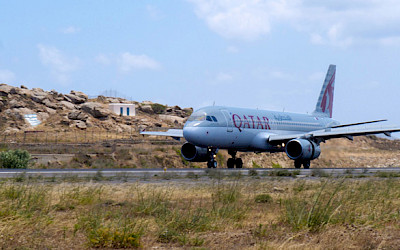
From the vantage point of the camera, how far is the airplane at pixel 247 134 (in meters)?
33.2

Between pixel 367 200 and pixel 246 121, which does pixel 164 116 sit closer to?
pixel 246 121

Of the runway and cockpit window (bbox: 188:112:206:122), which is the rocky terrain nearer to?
cockpit window (bbox: 188:112:206:122)

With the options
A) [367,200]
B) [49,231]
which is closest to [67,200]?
[49,231]

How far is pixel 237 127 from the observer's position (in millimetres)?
35062

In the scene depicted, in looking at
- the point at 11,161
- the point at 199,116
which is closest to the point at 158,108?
the point at 11,161

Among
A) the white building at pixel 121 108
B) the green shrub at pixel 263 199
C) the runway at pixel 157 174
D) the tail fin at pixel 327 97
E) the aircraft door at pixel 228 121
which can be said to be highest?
the white building at pixel 121 108

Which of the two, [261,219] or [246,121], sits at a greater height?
[246,121]

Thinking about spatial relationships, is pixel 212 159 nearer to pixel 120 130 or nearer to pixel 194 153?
pixel 194 153

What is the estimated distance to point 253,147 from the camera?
121 feet

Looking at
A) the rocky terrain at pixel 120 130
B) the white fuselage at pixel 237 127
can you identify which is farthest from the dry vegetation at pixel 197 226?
the rocky terrain at pixel 120 130

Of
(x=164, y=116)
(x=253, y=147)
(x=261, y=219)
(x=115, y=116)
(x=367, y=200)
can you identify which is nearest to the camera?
(x=261, y=219)

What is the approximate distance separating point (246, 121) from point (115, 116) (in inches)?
2345

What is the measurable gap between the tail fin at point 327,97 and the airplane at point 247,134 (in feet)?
22.8

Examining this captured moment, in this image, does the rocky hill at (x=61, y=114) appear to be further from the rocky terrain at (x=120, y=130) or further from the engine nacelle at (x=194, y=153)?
the engine nacelle at (x=194, y=153)
